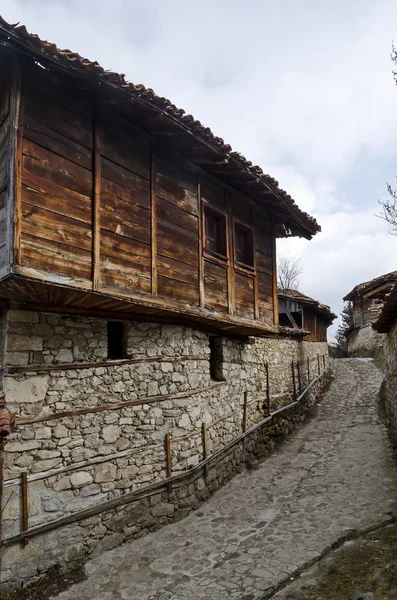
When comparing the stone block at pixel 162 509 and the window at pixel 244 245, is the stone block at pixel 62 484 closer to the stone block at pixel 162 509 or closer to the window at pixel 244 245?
the stone block at pixel 162 509

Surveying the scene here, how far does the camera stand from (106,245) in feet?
18.0

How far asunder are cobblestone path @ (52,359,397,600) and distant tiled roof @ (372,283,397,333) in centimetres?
266

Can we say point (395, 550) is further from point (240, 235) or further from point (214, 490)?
point (240, 235)

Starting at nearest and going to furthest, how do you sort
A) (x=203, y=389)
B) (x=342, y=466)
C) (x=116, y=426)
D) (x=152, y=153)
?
(x=116, y=426) < (x=152, y=153) < (x=203, y=389) < (x=342, y=466)

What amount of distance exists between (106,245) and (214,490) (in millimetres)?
5037

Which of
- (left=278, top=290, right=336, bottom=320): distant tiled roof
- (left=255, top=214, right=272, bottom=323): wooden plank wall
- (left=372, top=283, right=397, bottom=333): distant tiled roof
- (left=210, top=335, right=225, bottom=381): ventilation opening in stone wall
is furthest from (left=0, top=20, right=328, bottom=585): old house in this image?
(left=278, top=290, right=336, bottom=320): distant tiled roof

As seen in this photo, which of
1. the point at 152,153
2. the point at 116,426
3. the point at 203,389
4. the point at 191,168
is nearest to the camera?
the point at 116,426

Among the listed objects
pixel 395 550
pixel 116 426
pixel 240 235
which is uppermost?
pixel 240 235

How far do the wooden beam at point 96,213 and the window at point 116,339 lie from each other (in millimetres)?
1368

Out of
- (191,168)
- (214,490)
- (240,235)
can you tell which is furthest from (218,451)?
(191,168)

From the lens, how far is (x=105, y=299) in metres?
5.39

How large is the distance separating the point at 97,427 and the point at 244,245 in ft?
15.8

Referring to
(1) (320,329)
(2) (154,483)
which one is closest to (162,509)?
(2) (154,483)

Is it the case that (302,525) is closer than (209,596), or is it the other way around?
(209,596)
